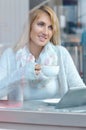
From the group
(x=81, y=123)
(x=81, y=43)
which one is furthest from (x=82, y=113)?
(x=81, y=43)


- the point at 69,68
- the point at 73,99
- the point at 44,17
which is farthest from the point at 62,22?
the point at 73,99

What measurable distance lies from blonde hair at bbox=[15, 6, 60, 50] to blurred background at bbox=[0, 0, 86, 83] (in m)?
0.02

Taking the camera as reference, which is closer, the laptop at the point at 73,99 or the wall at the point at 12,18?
the laptop at the point at 73,99

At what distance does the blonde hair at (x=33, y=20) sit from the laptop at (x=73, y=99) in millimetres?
302

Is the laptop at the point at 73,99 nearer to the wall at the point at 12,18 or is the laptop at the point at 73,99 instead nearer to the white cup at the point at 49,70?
the white cup at the point at 49,70

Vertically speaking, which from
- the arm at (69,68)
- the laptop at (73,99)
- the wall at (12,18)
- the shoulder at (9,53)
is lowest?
the laptop at (73,99)

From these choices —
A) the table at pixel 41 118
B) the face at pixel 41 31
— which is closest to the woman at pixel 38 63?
the face at pixel 41 31

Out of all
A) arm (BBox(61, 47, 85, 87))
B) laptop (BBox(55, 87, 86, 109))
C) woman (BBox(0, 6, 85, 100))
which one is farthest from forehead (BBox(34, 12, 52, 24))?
laptop (BBox(55, 87, 86, 109))

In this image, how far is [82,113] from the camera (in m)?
2.01

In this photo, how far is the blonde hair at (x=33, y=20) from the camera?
225 centimetres

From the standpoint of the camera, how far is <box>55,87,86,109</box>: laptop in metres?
2.08

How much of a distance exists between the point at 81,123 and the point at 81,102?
150mm

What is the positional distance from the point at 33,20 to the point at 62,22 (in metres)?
0.15

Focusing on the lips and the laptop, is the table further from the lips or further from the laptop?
the lips
